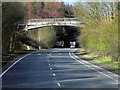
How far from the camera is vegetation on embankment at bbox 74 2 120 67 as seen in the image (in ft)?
140

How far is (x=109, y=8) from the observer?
54.8m

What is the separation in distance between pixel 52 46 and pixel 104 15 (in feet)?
230

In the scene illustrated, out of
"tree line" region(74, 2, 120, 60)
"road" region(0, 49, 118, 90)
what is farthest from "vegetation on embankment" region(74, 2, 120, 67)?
"road" region(0, 49, 118, 90)

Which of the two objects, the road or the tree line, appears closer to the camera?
the road

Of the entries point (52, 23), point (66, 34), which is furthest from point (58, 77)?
point (66, 34)

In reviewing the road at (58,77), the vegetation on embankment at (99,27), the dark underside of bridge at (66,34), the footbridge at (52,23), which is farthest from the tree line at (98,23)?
the dark underside of bridge at (66,34)

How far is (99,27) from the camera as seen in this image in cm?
5078

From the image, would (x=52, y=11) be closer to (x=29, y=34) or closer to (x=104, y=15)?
(x=29, y=34)

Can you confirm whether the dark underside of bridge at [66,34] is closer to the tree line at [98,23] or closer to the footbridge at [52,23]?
the footbridge at [52,23]

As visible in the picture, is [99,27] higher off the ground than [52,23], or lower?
lower

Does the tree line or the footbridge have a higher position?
the footbridge

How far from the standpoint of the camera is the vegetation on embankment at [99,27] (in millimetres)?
42531

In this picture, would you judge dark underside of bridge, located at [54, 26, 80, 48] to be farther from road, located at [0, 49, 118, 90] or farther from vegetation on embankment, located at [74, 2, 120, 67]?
road, located at [0, 49, 118, 90]

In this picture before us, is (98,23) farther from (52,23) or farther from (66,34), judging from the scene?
(66,34)
